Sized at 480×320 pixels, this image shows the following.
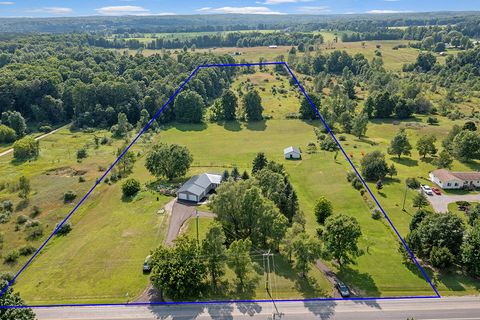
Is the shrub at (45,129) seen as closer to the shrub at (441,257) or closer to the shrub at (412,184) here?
the shrub at (412,184)

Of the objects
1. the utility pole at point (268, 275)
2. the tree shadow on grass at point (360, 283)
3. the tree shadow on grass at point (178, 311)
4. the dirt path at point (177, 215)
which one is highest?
the tree shadow on grass at point (360, 283)

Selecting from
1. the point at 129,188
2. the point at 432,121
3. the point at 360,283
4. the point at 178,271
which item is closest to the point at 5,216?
the point at 129,188

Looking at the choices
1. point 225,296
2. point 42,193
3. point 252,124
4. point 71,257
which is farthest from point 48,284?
point 252,124

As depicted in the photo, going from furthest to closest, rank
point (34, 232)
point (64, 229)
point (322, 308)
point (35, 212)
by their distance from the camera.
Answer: point (35, 212) < point (64, 229) < point (34, 232) < point (322, 308)

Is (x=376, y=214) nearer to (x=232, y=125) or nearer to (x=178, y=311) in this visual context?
(x=178, y=311)

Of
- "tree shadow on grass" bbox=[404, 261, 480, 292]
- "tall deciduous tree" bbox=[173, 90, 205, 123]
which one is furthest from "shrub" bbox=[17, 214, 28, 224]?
"tall deciduous tree" bbox=[173, 90, 205, 123]

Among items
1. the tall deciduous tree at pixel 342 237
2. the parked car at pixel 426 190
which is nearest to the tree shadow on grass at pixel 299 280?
the tall deciduous tree at pixel 342 237
